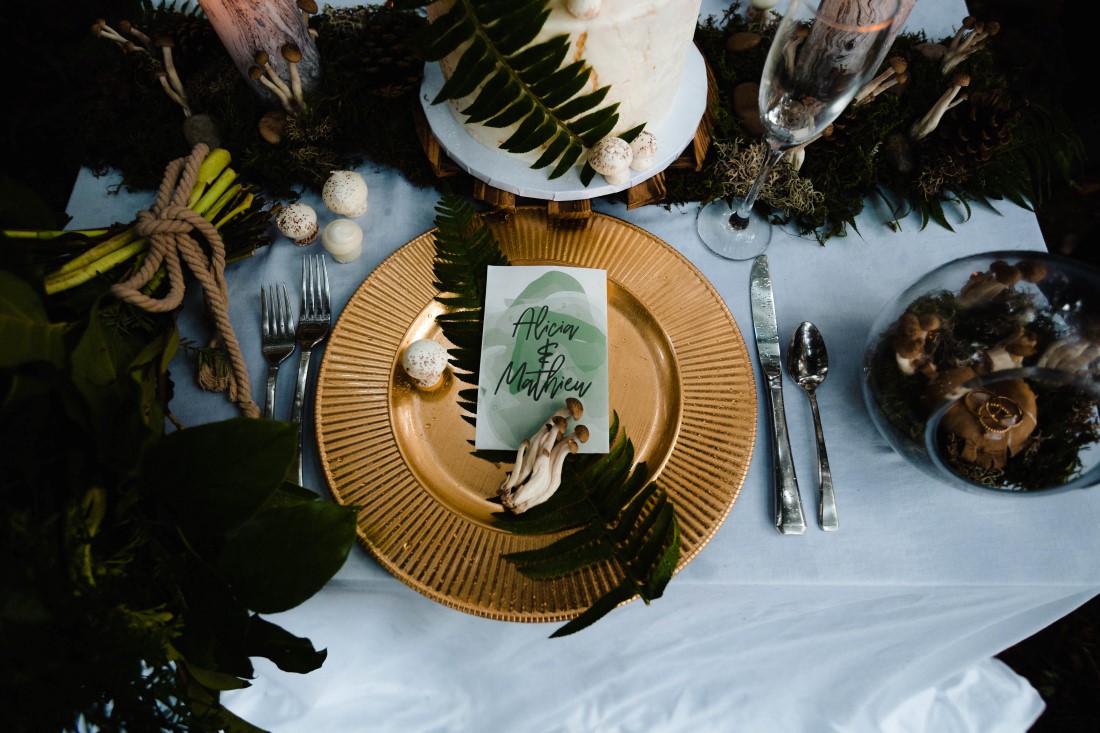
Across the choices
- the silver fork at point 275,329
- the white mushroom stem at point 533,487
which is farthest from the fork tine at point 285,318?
the white mushroom stem at point 533,487

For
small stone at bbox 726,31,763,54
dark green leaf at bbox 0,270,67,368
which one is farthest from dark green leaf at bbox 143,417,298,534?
small stone at bbox 726,31,763,54

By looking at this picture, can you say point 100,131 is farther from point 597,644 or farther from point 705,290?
point 597,644

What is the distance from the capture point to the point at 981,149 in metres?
0.84

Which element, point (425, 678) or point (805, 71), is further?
point (425, 678)

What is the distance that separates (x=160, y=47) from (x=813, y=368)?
97cm

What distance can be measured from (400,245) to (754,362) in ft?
1.74

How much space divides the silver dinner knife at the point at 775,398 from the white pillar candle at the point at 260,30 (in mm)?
702

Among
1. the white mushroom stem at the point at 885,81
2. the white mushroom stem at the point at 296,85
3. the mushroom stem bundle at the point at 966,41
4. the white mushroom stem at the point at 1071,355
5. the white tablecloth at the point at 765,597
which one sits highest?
the mushroom stem bundle at the point at 966,41

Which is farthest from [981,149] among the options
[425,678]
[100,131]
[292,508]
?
[100,131]

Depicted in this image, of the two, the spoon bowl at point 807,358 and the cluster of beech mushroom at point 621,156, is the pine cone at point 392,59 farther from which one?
the spoon bowl at point 807,358

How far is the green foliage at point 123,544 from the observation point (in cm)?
48

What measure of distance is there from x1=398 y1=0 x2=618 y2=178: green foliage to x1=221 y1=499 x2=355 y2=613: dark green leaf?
0.42 meters

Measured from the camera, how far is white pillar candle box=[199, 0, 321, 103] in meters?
0.76

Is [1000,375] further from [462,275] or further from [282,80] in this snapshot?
[282,80]
